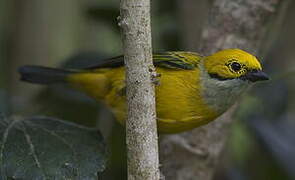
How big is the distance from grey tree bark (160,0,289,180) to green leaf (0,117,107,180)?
56cm

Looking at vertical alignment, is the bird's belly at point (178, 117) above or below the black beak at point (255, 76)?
below

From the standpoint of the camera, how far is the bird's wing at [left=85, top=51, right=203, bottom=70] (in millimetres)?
3014

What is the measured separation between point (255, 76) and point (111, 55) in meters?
1.18

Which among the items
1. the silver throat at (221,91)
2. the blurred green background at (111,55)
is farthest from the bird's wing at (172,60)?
the blurred green background at (111,55)

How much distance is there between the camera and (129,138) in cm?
217

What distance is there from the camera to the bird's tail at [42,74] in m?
3.18

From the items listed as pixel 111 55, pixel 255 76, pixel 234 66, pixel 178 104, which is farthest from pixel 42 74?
pixel 255 76

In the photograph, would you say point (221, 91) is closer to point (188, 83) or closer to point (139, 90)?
point (188, 83)

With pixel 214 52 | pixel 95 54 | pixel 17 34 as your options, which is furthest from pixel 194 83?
pixel 17 34

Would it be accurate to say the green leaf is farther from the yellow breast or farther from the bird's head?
the bird's head

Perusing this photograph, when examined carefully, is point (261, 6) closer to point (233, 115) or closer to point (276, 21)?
point (276, 21)

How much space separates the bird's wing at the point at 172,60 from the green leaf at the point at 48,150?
527 millimetres

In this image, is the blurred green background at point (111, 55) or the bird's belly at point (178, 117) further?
the blurred green background at point (111, 55)

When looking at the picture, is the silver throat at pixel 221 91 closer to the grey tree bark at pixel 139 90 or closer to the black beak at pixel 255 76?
the black beak at pixel 255 76
